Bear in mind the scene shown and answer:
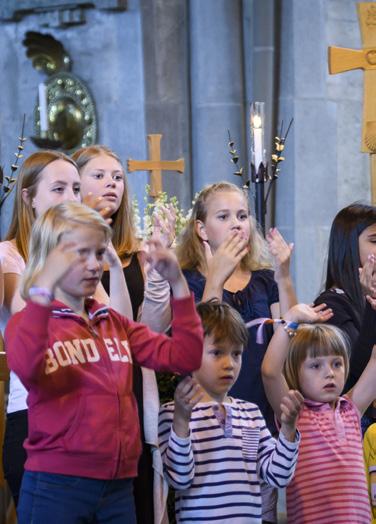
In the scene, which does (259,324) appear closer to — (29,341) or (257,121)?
(257,121)

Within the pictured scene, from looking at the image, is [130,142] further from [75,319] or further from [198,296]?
[75,319]

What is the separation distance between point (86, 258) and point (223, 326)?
0.75 metres

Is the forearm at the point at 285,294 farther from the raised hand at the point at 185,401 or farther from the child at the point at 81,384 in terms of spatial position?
the child at the point at 81,384

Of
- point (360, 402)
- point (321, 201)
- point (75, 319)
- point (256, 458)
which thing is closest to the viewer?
point (75, 319)

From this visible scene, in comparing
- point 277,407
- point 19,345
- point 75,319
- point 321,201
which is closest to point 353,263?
point 277,407

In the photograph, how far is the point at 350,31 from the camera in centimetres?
813

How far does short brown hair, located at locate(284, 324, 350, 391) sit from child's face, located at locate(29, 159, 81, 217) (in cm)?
92

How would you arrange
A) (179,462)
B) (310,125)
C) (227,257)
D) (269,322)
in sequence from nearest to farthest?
(179,462) < (227,257) < (269,322) < (310,125)

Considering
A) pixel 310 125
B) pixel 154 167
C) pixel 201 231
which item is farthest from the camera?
pixel 310 125

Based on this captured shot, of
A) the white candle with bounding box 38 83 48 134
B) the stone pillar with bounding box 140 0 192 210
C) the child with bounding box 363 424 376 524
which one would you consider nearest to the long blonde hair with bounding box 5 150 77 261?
the child with bounding box 363 424 376 524

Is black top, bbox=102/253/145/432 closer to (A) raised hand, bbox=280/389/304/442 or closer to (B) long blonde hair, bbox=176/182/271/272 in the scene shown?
(B) long blonde hair, bbox=176/182/271/272

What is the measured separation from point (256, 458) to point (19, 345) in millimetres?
1067

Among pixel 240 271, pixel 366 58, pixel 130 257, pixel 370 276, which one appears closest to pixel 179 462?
pixel 130 257

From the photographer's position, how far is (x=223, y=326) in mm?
3602
